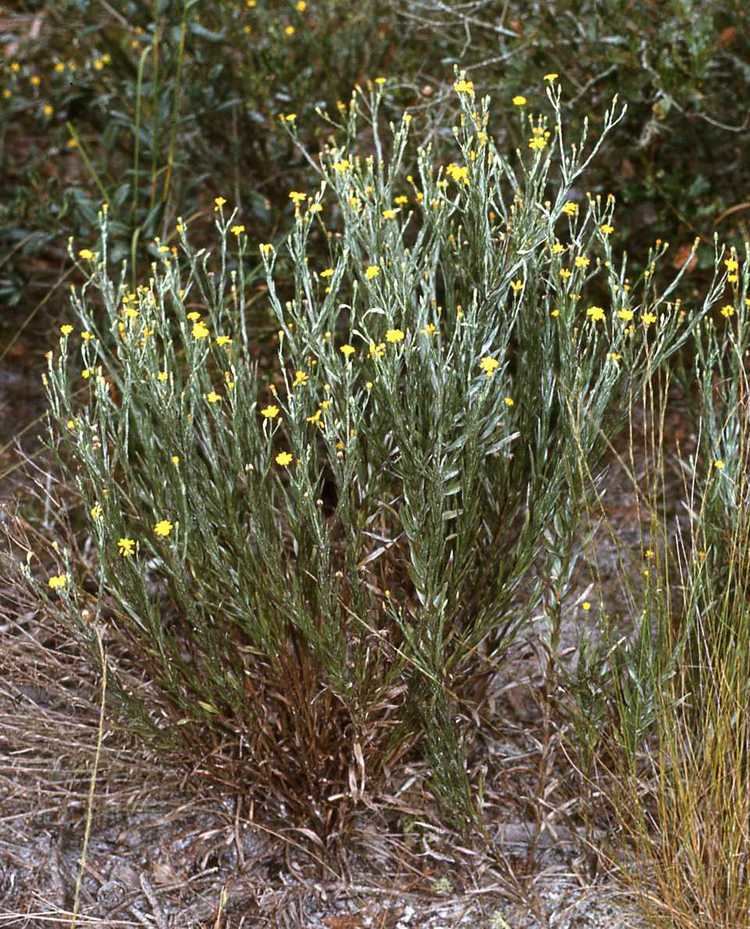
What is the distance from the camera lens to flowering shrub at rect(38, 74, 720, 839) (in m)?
2.06

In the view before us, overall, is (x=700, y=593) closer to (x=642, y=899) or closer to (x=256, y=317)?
(x=642, y=899)

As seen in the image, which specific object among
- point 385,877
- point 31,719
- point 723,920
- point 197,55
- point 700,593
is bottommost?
point 385,877

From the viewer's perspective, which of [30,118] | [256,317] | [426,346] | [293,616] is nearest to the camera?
[426,346]

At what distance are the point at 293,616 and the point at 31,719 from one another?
57 centimetres

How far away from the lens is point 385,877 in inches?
95.3

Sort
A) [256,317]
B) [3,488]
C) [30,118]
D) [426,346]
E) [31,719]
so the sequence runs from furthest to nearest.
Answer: [30,118] → [256,317] → [3,488] → [31,719] → [426,346]

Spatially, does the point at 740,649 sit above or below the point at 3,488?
above

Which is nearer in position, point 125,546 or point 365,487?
point 125,546

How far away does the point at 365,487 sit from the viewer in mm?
2225

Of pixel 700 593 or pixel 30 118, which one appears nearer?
pixel 700 593

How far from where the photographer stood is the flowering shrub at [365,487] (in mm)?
2062

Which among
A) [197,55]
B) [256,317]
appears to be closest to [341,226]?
[256,317]

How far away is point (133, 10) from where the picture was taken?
3.42 m

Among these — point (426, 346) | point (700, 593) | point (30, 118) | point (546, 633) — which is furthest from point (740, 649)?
point (30, 118)
